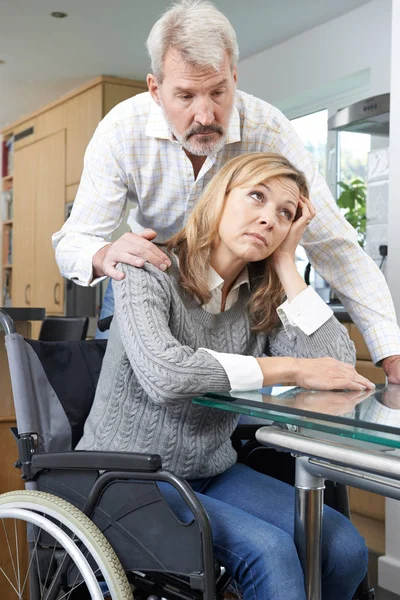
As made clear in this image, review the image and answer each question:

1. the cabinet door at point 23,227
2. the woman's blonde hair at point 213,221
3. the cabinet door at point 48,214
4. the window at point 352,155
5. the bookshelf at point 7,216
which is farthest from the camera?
the bookshelf at point 7,216

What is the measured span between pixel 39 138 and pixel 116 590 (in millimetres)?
6829

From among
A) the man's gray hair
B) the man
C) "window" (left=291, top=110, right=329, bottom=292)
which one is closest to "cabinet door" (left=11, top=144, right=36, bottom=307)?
"window" (left=291, top=110, right=329, bottom=292)

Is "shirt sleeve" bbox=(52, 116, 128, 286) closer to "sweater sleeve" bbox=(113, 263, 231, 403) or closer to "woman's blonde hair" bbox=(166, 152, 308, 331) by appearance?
"woman's blonde hair" bbox=(166, 152, 308, 331)

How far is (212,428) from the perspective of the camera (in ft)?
5.01

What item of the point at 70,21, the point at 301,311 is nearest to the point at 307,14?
the point at 70,21

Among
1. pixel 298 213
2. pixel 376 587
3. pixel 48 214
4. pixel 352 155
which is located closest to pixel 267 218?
pixel 298 213

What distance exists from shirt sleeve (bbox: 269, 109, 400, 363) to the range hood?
201 centimetres

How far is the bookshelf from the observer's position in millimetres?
8500

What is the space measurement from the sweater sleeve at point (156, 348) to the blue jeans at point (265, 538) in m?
0.21

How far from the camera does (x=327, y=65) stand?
4.94m

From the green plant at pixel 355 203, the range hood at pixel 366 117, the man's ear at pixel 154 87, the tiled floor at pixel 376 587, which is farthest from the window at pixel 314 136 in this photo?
the man's ear at pixel 154 87

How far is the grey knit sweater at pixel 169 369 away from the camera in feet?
4.34

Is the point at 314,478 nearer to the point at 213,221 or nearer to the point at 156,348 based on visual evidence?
the point at 156,348

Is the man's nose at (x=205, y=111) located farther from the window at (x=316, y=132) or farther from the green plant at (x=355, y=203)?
the window at (x=316, y=132)
